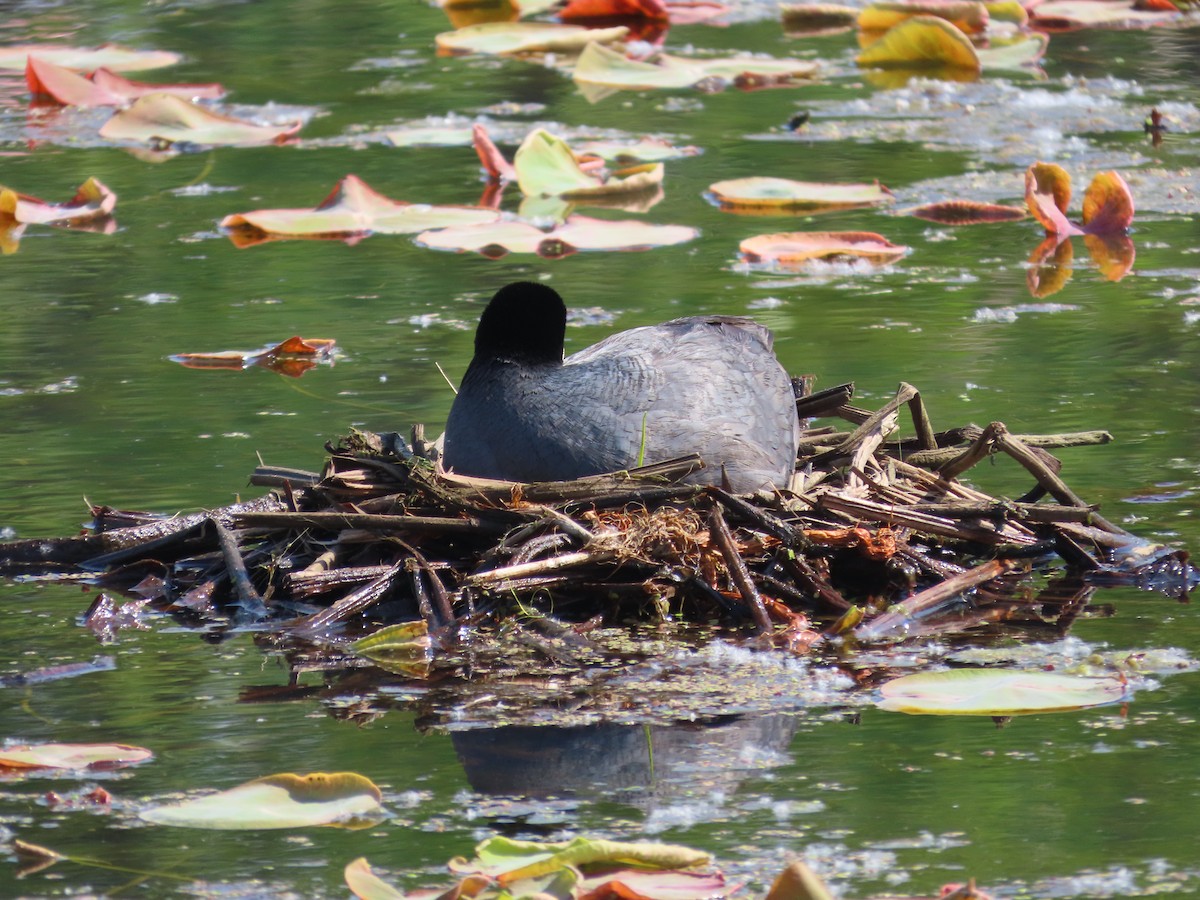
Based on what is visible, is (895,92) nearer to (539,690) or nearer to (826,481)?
(826,481)

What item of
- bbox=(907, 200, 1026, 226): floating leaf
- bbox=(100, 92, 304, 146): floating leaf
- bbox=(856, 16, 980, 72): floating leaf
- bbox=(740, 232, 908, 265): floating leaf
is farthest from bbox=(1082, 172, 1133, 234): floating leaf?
bbox=(100, 92, 304, 146): floating leaf

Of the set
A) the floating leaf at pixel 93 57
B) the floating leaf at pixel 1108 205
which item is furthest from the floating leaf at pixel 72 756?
the floating leaf at pixel 93 57

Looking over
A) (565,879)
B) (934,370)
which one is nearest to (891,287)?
(934,370)

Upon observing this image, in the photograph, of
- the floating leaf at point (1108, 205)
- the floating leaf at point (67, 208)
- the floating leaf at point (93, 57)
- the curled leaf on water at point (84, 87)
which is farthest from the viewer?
the floating leaf at point (93, 57)

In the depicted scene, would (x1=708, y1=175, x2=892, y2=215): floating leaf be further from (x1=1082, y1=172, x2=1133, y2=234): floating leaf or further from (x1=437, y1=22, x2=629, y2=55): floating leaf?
(x1=437, y1=22, x2=629, y2=55): floating leaf

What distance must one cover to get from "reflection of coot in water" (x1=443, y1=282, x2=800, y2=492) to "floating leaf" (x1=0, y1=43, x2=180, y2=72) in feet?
22.1

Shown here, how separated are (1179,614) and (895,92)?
6.55 meters

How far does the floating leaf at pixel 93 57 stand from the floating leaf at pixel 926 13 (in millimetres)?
3969

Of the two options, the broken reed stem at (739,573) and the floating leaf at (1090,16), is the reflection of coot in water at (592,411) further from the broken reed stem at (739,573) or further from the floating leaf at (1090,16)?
the floating leaf at (1090,16)

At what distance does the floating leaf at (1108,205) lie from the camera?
8352 millimetres

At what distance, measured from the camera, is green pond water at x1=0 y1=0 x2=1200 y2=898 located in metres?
3.71

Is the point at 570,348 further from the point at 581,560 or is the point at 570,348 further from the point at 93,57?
the point at 93,57

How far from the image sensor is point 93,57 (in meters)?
11.8

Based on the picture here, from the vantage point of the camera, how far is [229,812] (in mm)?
3746
